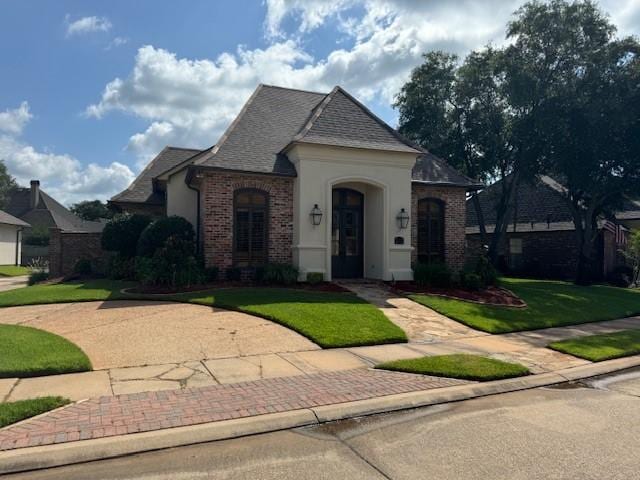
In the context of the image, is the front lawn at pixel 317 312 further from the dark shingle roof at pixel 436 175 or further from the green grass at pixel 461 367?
the dark shingle roof at pixel 436 175

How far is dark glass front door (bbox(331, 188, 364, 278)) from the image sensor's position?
16.2 m

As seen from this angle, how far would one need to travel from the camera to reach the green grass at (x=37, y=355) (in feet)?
20.1

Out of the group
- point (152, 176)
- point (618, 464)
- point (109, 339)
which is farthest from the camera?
point (152, 176)

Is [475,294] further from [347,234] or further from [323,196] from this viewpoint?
[323,196]

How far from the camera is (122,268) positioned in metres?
16.4

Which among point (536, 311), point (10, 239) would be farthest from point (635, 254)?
point (10, 239)

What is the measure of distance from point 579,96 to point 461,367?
55.6ft

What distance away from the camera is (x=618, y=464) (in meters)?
3.88

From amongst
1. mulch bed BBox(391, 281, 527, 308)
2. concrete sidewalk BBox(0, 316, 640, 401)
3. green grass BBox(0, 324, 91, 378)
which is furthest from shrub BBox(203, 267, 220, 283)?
concrete sidewalk BBox(0, 316, 640, 401)

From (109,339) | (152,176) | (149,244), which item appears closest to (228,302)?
(109,339)

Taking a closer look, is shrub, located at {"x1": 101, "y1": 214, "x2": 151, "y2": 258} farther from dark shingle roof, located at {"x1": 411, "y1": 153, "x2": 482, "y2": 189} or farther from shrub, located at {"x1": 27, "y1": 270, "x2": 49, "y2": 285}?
dark shingle roof, located at {"x1": 411, "y1": 153, "x2": 482, "y2": 189}

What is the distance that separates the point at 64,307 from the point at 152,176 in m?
12.5

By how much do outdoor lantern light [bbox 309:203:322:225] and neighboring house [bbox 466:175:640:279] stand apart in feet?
36.0

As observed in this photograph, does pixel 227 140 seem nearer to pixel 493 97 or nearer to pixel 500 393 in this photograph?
pixel 500 393
